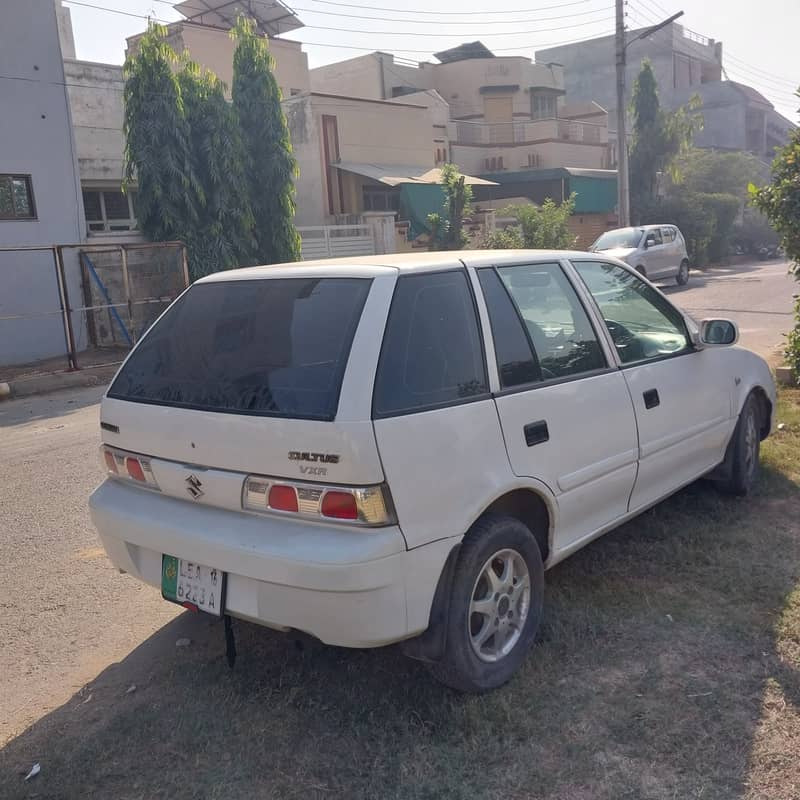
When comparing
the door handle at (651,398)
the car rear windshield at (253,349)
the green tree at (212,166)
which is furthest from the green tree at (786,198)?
the green tree at (212,166)

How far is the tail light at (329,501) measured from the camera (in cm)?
282

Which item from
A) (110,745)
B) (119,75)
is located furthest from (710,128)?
(110,745)

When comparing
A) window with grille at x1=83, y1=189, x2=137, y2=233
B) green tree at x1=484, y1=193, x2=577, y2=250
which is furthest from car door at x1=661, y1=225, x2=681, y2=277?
window with grille at x1=83, y1=189, x2=137, y2=233

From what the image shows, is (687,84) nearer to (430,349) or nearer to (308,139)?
(308,139)

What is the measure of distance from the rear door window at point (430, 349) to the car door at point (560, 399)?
0.43 ft

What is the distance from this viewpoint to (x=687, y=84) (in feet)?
181

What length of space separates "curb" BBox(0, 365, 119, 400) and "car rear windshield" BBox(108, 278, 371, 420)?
8906 millimetres

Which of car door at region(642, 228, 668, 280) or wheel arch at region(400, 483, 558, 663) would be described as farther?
car door at region(642, 228, 668, 280)

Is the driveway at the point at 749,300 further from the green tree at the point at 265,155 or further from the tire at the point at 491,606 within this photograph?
the green tree at the point at 265,155

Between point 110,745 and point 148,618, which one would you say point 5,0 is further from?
point 110,745

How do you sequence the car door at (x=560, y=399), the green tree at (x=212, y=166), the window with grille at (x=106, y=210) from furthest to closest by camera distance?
1. the window with grille at (x=106, y=210)
2. the green tree at (x=212, y=166)
3. the car door at (x=560, y=399)

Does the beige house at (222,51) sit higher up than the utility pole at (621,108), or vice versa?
the beige house at (222,51)

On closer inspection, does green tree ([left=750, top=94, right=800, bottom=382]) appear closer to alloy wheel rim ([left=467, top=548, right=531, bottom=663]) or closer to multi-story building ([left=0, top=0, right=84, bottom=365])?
alloy wheel rim ([left=467, top=548, right=531, bottom=663])

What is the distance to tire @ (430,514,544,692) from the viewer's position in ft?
10.1
